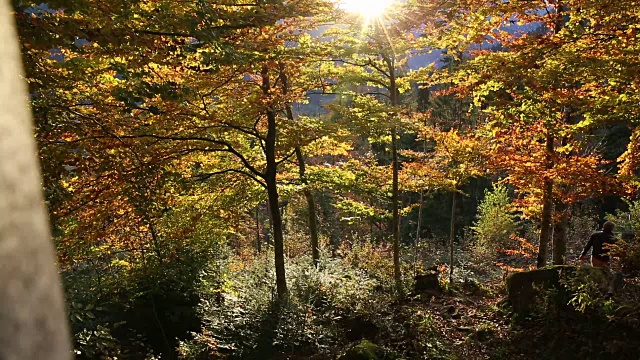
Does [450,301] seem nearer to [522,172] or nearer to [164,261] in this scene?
[522,172]

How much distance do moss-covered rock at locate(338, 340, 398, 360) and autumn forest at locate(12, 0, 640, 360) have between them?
46mm

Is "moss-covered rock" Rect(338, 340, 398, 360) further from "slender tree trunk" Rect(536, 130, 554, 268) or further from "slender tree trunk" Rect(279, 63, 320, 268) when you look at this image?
"slender tree trunk" Rect(536, 130, 554, 268)

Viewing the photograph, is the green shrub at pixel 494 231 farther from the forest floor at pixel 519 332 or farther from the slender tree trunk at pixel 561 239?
the forest floor at pixel 519 332

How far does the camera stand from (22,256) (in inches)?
26.8

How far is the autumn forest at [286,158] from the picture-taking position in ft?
15.5

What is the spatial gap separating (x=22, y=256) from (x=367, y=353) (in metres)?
6.75

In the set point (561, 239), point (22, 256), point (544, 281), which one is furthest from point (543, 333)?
point (22, 256)

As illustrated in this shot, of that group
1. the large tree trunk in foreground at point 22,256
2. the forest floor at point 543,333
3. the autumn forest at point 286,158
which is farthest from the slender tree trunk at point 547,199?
the large tree trunk in foreground at point 22,256

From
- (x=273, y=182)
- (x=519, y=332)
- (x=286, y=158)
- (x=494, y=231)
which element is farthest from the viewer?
(x=494, y=231)

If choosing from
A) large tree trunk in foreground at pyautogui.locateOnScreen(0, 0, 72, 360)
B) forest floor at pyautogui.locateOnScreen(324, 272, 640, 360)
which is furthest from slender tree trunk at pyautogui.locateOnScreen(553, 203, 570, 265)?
large tree trunk in foreground at pyautogui.locateOnScreen(0, 0, 72, 360)

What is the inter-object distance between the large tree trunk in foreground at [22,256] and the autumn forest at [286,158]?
10.7 feet

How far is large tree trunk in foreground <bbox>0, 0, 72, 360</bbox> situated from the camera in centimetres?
64

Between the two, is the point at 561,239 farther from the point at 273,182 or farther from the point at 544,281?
the point at 273,182

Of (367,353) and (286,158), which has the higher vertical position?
(286,158)
